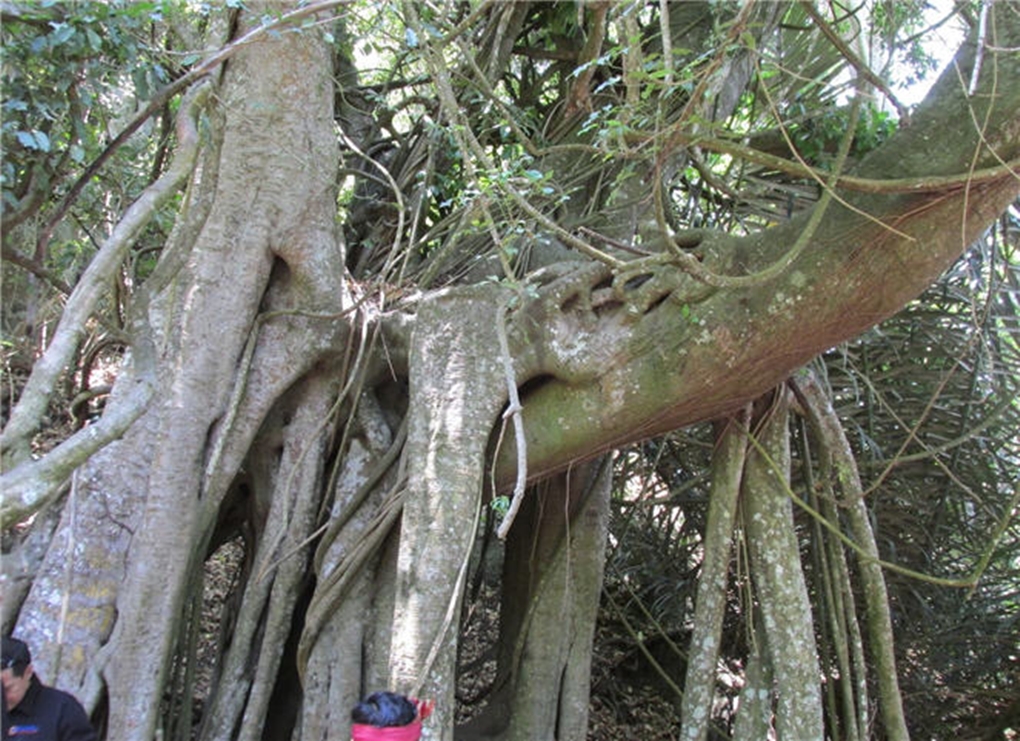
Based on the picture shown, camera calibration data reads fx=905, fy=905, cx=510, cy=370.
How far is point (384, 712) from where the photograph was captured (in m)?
2.33

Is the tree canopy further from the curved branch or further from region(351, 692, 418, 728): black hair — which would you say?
region(351, 692, 418, 728): black hair

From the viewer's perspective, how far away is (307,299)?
12.7ft

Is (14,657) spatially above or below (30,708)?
above

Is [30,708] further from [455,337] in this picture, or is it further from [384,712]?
[455,337]

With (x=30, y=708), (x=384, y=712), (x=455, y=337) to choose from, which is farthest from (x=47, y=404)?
(x=455, y=337)

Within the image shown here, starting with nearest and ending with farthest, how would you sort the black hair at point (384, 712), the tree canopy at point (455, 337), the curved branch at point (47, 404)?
the curved branch at point (47, 404), the black hair at point (384, 712), the tree canopy at point (455, 337)

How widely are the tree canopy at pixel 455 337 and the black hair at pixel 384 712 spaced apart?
2.31 feet

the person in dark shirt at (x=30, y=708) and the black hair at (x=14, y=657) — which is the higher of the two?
the black hair at (x=14, y=657)

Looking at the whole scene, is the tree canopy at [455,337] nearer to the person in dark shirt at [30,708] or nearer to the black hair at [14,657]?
the person in dark shirt at [30,708]

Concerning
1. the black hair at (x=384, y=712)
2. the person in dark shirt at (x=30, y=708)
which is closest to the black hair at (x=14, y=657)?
the person in dark shirt at (x=30, y=708)

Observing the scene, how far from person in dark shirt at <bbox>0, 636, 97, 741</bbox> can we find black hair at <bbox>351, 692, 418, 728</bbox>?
99cm

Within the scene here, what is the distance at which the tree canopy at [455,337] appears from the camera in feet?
9.24

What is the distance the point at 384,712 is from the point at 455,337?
1.57m

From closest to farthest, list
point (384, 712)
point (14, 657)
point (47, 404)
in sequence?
point (47, 404), point (384, 712), point (14, 657)
